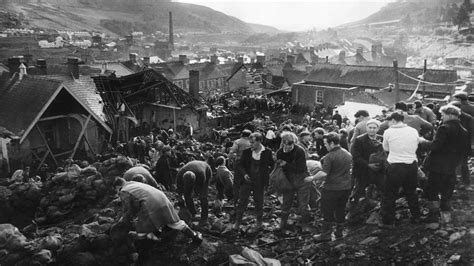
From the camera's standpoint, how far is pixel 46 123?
748 inches

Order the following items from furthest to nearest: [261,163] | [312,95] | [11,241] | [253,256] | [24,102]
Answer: [312,95] → [24,102] → [261,163] → [11,241] → [253,256]

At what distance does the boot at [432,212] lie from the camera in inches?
298

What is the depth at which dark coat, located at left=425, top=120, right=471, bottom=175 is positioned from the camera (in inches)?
287

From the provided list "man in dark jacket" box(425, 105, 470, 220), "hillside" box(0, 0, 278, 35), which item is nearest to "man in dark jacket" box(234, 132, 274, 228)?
"man in dark jacket" box(425, 105, 470, 220)

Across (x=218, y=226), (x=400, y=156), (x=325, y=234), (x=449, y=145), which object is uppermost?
(x=449, y=145)

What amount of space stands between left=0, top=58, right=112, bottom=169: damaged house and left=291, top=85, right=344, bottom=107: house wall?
2288cm

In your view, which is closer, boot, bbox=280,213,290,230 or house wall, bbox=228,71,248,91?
boot, bbox=280,213,290,230

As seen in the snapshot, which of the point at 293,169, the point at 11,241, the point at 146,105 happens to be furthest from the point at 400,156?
the point at 146,105

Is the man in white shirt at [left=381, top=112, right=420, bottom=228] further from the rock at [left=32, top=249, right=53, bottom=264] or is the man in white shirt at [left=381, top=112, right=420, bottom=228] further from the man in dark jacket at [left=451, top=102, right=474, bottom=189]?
the rock at [left=32, top=249, right=53, bottom=264]

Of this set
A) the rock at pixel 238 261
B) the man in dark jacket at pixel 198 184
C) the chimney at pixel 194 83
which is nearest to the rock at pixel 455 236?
the rock at pixel 238 261

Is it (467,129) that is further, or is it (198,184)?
(198,184)

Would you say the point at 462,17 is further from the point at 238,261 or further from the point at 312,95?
the point at 238,261

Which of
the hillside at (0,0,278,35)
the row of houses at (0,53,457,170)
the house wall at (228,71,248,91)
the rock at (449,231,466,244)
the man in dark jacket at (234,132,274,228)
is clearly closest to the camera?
the rock at (449,231,466,244)

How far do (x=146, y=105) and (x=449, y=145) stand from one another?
66.5ft
